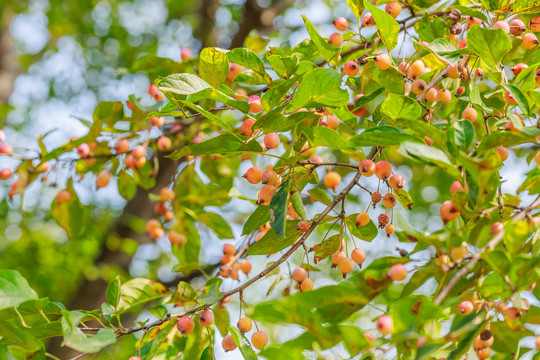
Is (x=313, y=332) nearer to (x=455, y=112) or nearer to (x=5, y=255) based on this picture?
(x=455, y=112)

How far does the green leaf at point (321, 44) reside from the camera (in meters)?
0.97

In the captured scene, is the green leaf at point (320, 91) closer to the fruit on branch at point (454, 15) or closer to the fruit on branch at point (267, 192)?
the fruit on branch at point (267, 192)

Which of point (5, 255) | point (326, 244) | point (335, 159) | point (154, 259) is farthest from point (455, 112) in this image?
point (5, 255)

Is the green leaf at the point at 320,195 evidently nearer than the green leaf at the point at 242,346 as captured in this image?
No

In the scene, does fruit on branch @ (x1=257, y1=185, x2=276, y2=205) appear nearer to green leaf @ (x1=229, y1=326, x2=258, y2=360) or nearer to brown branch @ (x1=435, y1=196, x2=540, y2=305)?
green leaf @ (x1=229, y1=326, x2=258, y2=360)

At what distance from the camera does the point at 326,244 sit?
105 centimetres

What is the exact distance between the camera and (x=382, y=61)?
93cm

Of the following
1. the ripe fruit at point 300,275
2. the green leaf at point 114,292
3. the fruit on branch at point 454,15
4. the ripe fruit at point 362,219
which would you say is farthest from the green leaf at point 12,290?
the fruit on branch at point 454,15

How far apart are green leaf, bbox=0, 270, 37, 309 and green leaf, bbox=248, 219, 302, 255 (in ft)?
1.38

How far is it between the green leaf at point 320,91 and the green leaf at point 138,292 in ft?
2.09

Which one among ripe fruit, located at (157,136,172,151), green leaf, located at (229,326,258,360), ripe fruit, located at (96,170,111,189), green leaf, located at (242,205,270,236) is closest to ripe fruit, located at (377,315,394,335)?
green leaf, located at (229,326,258,360)

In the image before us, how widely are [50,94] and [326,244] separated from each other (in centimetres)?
437

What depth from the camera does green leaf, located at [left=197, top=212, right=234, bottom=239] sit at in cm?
165

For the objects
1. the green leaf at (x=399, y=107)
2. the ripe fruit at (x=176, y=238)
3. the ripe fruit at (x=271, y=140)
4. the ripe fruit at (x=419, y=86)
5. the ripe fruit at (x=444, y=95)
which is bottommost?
the ripe fruit at (x=176, y=238)
